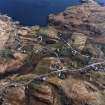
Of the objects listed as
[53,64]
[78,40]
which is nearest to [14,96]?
[53,64]

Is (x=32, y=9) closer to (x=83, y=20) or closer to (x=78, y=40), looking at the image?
(x=83, y=20)

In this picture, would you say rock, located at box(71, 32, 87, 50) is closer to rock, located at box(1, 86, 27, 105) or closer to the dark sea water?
rock, located at box(1, 86, 27, 105)

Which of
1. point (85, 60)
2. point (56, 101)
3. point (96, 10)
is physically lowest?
point (56, 101)

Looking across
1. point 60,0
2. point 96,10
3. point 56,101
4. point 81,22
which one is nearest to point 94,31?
point 81,22

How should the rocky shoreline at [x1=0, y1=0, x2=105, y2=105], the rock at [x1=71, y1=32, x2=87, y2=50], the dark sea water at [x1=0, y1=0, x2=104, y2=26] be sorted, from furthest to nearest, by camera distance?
1. the dark sea water at [x1=0, y1=0, x2=104, y2=26]
2. the rock at [x1=71, y1=32, x2=87, y2=50]
3. the rocky shoreline at [x1=0, y1=0, x2=105, y2=105]

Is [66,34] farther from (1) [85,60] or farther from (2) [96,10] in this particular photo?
(2) [96,10]

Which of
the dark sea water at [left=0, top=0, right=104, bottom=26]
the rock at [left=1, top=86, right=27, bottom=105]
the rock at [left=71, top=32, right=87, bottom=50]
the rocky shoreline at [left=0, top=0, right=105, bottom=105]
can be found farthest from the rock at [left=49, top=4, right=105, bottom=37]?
the rock at [left=1, top=86, right=27, bottom=105]
